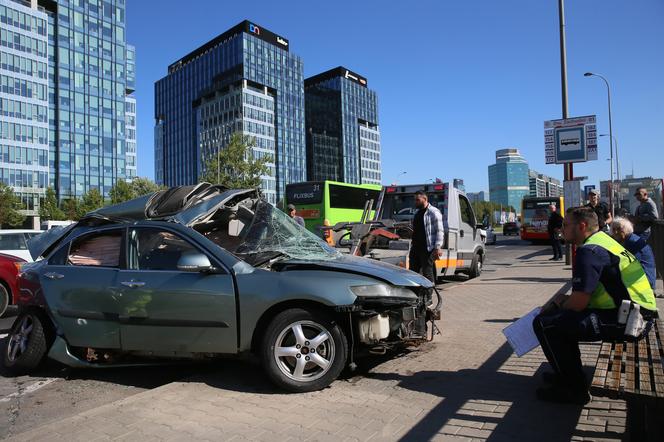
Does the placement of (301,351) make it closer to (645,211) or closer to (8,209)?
(645,211)

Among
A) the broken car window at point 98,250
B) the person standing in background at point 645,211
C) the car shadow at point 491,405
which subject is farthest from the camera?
the person standing in background at point 645,211

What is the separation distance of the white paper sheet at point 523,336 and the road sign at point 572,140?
30.9 ft

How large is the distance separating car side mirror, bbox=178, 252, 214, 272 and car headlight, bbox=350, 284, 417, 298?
1315mm

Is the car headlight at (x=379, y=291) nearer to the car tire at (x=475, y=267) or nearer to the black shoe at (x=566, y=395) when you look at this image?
the black shoe at (x=566, y=395)

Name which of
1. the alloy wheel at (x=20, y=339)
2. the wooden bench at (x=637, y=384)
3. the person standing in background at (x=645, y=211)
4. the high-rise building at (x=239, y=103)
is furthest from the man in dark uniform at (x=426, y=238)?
the high-rise building at (x=239, y=103)

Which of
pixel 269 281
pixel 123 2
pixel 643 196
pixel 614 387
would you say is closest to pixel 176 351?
pixel 269 281

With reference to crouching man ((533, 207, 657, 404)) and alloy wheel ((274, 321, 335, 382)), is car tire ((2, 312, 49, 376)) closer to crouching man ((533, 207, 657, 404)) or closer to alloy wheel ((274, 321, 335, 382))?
alloy wheel ((274, 321, 335, 382))

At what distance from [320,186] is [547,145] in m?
15.7

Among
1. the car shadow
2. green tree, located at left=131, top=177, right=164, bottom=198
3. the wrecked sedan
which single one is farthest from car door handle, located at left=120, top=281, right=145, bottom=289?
green tree, located at left=131, top=177, right=164, bottom=198

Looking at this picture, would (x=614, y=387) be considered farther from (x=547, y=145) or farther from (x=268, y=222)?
(x=547, y=145)

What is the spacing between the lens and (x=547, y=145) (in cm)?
1257

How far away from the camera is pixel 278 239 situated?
17.1 ft

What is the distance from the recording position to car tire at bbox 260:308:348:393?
4109 millimetres

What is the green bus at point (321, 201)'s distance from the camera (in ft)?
87.8
